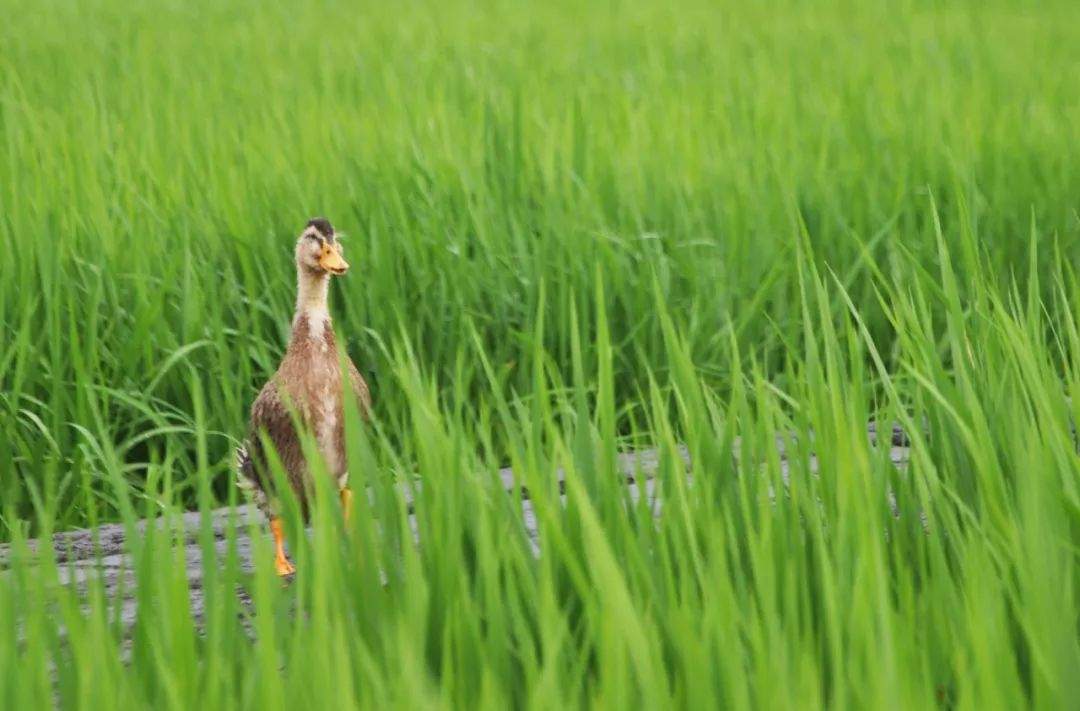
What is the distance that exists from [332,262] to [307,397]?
0.23 meters

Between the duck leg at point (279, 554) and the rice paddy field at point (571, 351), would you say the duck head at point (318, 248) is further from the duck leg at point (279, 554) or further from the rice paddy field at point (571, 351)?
the duck leg at point (279, 554)

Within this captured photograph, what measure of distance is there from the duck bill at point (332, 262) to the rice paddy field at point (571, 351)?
10.7 inches

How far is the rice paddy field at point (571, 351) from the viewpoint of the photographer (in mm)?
1441

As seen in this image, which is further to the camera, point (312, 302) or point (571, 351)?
point (571, 351)

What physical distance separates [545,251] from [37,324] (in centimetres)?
111

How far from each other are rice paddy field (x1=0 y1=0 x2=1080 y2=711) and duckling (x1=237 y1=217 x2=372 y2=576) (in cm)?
12

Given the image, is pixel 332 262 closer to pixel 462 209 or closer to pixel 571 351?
pixel 571 351

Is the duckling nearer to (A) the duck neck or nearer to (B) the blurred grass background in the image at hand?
(A) the duck neck

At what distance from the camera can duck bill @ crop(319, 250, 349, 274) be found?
2490 millimetres

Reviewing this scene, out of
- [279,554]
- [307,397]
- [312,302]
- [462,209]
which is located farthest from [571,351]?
[279,554]

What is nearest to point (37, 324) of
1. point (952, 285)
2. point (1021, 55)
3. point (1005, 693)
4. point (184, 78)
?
point (952, 285)

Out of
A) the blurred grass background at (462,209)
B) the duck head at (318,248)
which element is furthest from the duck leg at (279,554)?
the duck head at (318,248)

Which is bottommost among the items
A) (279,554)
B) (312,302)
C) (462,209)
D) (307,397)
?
(279,554)

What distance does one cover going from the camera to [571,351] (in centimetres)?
327
